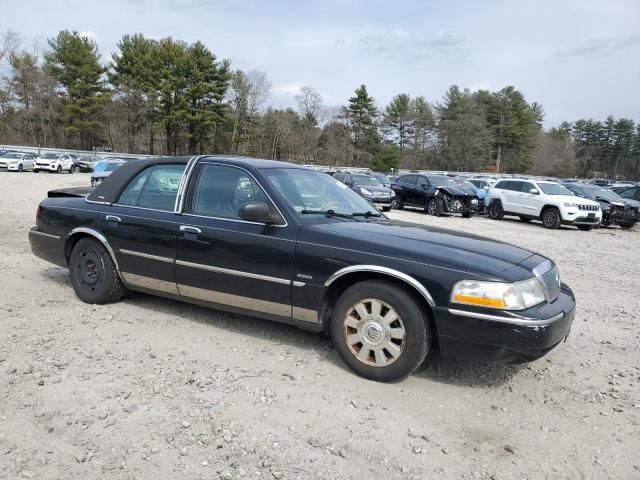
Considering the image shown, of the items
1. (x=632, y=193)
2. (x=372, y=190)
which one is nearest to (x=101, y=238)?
(x=372, y=190)

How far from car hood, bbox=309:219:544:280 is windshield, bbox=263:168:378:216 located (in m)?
0.32

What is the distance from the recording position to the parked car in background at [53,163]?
3609cm

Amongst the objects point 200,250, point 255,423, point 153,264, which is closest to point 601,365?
point 255,423

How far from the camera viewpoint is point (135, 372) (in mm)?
3721

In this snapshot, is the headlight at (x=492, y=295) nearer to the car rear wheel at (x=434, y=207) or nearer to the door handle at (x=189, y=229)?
the door handle at (x=189, y=229)

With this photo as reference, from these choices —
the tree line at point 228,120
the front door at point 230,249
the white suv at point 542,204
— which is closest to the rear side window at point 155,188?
the front door at point 230,249

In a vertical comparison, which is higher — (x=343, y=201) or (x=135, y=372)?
(x=343, y=201)

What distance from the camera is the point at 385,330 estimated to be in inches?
143

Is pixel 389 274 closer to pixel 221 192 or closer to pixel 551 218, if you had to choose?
pixel 221 192

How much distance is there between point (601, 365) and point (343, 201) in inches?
105

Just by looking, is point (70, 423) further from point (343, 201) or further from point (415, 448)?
point (343, 201)

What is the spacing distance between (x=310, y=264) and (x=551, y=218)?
16.6m

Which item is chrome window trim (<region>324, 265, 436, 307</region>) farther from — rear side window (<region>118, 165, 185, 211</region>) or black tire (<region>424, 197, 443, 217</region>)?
black tire (<region>424, 197, 443, 217</region>)

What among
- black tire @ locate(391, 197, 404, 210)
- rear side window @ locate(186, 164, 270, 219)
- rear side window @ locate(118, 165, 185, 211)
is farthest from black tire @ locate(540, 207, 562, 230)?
rear side window @ locate(118, 165, 185, 211)
